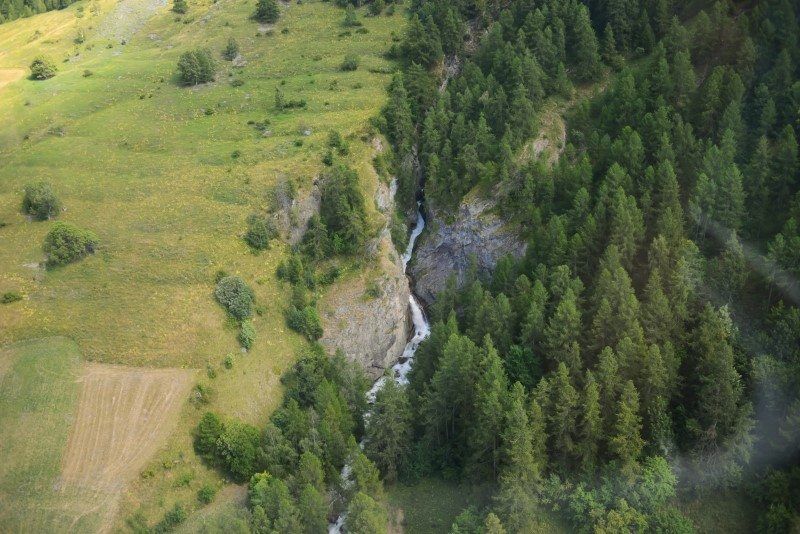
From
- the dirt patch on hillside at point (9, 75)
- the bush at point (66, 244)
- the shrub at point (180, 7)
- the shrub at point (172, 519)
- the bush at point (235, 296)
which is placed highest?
the shrub at point (180, 7)

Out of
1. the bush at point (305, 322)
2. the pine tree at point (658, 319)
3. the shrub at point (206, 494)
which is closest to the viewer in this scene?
the pine tree at point (658, 319)

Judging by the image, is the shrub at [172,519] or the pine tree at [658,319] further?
the pine tree at [658,319]

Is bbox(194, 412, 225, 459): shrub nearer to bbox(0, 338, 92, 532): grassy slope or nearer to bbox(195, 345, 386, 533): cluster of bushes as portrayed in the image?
bbox(195, 345, 386, 533): cluster of bushes

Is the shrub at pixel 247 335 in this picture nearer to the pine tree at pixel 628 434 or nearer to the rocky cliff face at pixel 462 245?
the rocky cliff face at pixel 462 245

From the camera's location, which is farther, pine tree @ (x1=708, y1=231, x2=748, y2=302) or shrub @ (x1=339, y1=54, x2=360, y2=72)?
shrub @ (x1=339, y1=54, x2=360, y2=72)

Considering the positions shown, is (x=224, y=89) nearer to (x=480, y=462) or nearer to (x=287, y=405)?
(x=287, y=405)

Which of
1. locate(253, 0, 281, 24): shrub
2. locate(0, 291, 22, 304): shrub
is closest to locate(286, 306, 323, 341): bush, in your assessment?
locate(0, 291, 22, 304): shrub

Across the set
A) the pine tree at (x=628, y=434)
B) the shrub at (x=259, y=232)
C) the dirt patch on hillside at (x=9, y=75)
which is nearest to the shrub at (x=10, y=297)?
the shrub at (x=259, y=232)

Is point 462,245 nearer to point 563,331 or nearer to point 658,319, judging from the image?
point 563,331
